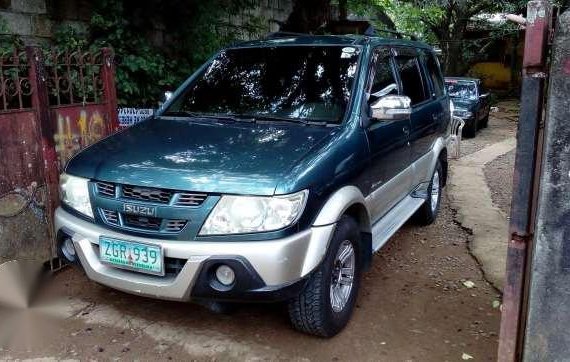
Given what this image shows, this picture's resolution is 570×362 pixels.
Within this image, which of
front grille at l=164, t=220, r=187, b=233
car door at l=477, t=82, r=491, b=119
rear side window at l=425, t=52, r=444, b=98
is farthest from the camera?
car door at l=477, t=82, r=491, b=119

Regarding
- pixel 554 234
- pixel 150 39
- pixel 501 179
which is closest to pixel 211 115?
pixel 554 234

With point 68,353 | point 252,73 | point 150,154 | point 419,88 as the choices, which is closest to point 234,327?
point 68,353

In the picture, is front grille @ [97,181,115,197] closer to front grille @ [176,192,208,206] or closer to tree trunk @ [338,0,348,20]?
front grille @ [176,192,208,206]

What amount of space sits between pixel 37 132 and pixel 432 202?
3.82 metres

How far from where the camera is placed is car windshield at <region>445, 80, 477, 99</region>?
46.0 feet

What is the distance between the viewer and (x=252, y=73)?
402 cm

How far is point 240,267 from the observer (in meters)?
2.68

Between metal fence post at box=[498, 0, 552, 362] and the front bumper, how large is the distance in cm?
97

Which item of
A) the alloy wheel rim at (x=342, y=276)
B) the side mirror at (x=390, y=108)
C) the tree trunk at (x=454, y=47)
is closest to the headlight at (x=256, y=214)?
the alloy wheel rim at (x=342, y=276)

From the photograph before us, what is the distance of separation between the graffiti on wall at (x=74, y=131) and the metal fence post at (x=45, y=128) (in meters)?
0.08

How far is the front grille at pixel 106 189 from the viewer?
3.00 meters

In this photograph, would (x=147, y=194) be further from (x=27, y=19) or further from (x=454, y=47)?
(x=454, y=47)

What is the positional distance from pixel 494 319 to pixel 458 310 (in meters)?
0.24

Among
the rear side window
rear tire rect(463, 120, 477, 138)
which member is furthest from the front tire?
rear tire rect(463, 120, 477, 138)
